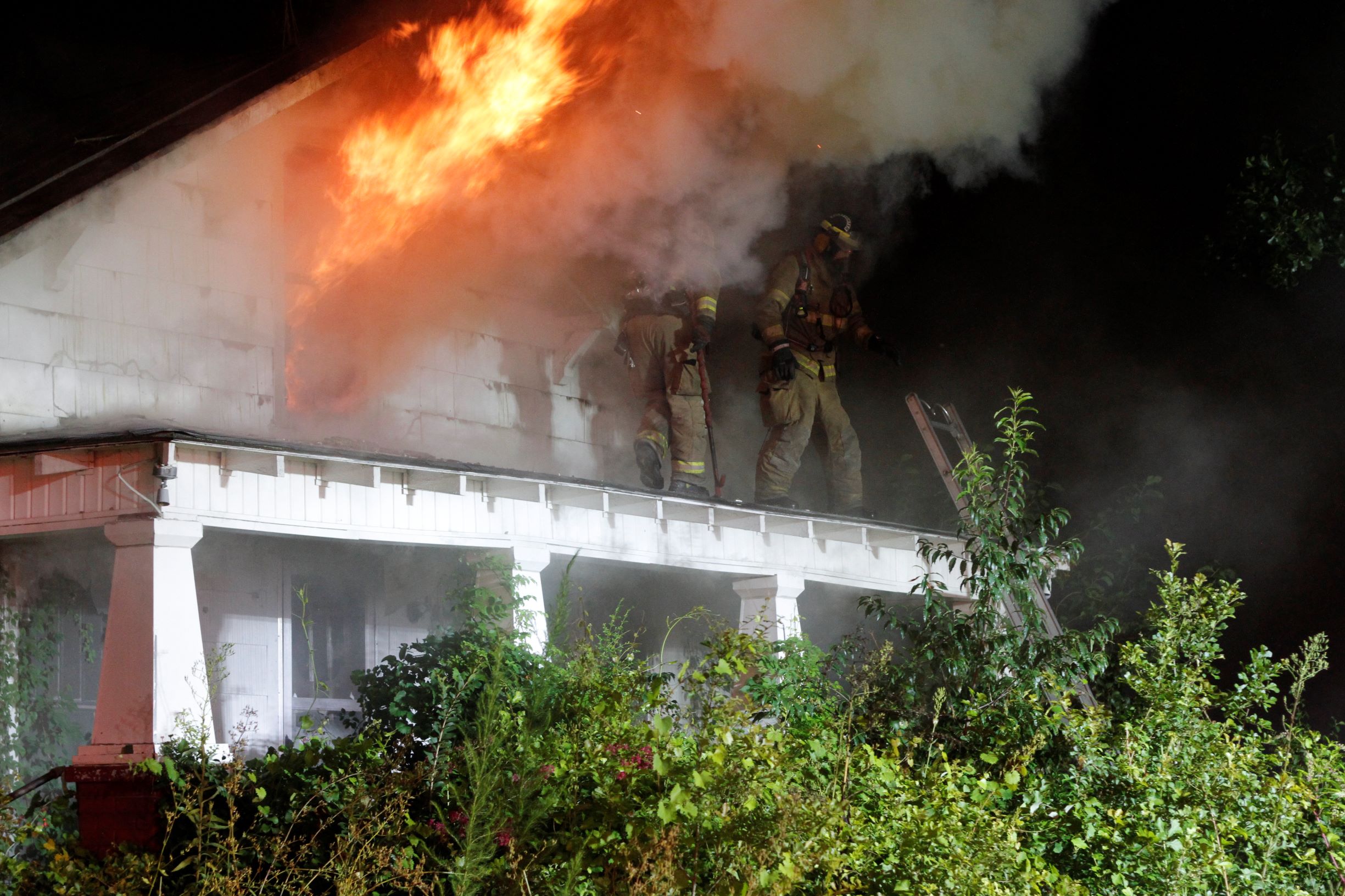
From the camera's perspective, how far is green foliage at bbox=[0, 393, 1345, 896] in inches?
170

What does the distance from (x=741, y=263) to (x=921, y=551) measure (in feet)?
21.1

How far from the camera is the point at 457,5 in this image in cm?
1203

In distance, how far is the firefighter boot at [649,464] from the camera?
11.5 metres

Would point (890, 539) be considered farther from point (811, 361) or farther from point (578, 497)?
point (578, 497)

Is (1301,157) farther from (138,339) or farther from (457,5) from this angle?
(138,339)

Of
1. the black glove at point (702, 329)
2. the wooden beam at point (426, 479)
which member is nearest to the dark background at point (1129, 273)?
the black glove at point (702, 329)

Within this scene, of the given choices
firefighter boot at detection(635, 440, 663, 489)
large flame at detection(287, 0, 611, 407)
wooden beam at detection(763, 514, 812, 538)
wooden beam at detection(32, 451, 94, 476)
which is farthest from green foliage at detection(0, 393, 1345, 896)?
large flame at detection(287, 0, 611, 407)

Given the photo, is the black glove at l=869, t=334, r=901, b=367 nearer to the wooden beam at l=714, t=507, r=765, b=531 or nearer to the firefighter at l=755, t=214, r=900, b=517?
the firefighter at l=755, t=214, r=900, b=517

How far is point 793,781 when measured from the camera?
192 inches

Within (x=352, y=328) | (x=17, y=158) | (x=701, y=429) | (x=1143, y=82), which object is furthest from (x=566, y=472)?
(x=1143, y=82)

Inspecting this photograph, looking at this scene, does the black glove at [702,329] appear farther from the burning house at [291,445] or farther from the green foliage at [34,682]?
the green foliage at [34,682]

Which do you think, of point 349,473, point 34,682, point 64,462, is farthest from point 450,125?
point 34,682

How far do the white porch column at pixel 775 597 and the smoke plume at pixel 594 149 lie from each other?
10.6ft

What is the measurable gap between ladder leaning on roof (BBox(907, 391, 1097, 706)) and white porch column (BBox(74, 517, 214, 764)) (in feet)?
14.6
